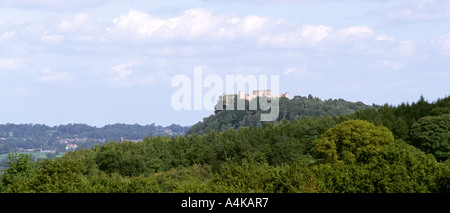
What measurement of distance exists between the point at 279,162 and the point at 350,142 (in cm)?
2404

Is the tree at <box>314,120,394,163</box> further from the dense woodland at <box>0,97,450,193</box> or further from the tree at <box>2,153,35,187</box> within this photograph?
the tree at <box>2,153,35,187</box>

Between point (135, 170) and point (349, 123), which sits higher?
point (349, 123)

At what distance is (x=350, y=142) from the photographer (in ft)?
297

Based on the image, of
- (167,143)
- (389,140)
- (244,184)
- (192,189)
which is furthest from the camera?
(167,143)

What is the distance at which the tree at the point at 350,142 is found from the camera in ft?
294

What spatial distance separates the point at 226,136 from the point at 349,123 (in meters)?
43.9

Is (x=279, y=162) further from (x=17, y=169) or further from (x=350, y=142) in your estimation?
(x=17, y=169)

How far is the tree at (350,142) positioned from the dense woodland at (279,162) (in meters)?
0.13

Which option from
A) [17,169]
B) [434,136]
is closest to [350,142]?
[434,136]

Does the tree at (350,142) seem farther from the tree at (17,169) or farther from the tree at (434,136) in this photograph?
the tree at (17,169)
